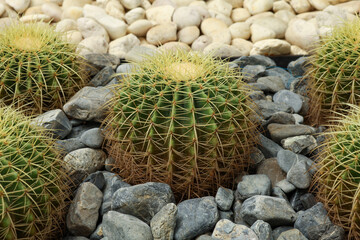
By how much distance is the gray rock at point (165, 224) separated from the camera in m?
2.22

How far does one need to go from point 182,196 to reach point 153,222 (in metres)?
0.28

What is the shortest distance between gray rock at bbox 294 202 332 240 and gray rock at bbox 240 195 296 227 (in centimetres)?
5

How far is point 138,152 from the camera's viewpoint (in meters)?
2.47

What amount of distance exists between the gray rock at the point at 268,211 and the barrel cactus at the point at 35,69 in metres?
1.58

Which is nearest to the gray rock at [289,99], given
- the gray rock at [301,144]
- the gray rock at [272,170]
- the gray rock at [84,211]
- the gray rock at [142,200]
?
the gray rock at [301,144]

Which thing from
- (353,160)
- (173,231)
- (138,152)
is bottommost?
(173,231)

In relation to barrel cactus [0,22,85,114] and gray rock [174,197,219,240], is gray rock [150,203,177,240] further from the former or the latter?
barrel cactus [0,22,85,114]

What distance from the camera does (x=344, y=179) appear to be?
211 centimetres

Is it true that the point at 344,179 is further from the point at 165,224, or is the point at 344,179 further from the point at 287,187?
the point at 165,224

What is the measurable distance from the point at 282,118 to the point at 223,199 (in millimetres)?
965

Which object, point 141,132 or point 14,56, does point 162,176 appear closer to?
point 141,132

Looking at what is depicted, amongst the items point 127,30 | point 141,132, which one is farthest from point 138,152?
point 127,30

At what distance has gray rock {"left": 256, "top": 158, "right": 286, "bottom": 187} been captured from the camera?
265 cm

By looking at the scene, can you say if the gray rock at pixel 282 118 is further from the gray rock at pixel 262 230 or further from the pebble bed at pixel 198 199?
the gray rock at pixel 262 230
